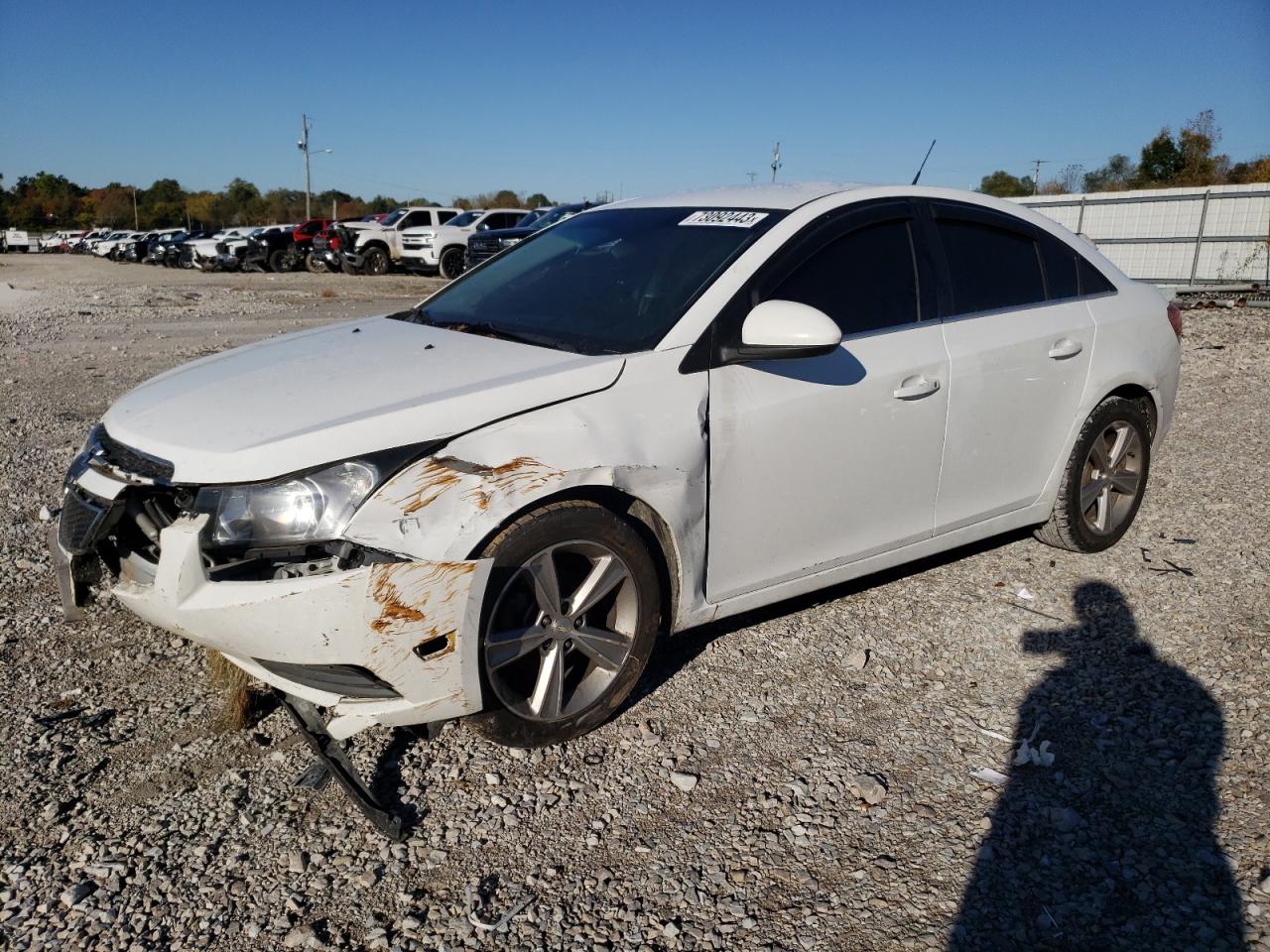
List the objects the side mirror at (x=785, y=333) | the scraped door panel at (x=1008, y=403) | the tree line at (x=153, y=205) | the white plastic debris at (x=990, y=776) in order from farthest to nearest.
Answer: the tree line at (x=153, y=205) → the scraped door panel at (x=1008, y=403) → the side mirror at (x=785, y=333) → the white plastic debris at (x=990, y=776)

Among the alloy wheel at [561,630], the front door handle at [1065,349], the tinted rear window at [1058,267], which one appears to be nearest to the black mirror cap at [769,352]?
the alloy wheel at [561,630]

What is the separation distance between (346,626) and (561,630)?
687 millimetres

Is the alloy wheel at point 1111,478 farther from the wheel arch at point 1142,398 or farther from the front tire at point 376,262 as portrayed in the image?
the front tire at point 376,262

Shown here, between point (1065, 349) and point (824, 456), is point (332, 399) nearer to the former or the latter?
point (824, 456)

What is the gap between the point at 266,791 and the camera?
9.49 ft

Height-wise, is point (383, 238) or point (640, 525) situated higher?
point (383, 238)

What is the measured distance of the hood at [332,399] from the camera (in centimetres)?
272

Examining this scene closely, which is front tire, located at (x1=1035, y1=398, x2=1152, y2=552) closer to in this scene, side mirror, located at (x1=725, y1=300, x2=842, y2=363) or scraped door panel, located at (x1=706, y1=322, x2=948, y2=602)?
scraped door panel, located at (x1=706, y1=322, x2=948, y2=602)

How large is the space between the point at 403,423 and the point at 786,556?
1.51m

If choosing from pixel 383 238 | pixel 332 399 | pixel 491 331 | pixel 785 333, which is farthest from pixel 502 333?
pixel 383 238

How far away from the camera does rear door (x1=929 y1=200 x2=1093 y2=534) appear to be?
13.2ft

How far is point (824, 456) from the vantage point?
3.55 m

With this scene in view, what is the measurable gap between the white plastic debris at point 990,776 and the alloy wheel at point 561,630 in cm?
114

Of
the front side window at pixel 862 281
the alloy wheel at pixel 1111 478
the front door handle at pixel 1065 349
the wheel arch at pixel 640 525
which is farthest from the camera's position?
the alloy wheel at pixel 1111 478
